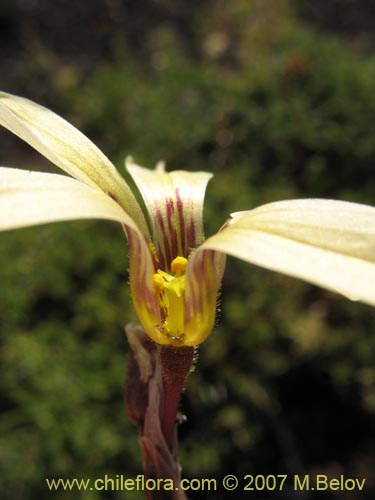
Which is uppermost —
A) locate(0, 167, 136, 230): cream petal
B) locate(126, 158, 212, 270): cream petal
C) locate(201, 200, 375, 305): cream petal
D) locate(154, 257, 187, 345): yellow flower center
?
locate(0, 167, 136, 230): cream petal

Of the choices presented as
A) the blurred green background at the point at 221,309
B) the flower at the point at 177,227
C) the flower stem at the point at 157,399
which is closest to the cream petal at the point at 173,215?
the flower at the point at 177,227

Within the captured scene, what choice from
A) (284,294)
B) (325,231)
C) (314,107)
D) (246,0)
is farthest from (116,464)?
(246,0)

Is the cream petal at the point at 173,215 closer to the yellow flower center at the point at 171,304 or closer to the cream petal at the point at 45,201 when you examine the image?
the yellow flower center at the point at 171,304

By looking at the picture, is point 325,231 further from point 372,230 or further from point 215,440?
point 215,440

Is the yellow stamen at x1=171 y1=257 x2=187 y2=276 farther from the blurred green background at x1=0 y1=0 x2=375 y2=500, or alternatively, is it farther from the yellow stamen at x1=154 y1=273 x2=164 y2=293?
the blurred green background at x1=0 y1=0 x2=375 y2=500

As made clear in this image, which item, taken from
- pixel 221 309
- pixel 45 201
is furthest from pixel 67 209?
pixel 221 309

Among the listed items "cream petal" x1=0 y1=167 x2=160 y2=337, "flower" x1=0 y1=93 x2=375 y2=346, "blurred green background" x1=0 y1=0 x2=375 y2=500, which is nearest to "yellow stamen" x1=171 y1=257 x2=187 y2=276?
"flower" x1=0 y1=93 x2=375 y2=346
